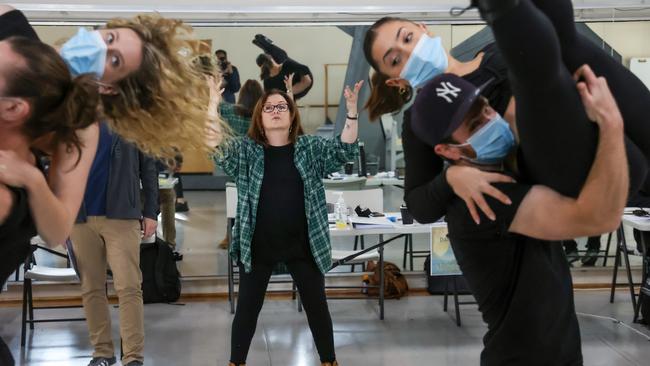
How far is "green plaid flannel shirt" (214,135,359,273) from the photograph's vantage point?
3.89 m

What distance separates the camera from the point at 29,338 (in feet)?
15.8

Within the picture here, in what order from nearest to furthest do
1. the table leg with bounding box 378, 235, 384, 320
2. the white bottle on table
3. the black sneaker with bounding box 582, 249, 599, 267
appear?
the white bottle on table, the table leg with bounding box 378, 235, 384, 320, the black sneaker with bounding box 582, 249, 599, 267

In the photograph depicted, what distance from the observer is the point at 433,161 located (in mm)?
1801

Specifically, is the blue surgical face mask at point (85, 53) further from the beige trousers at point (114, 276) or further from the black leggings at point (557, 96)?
the beige trousers at point (114, 276)

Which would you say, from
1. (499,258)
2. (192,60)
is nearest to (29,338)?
(192,60)

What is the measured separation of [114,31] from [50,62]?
0.27 m

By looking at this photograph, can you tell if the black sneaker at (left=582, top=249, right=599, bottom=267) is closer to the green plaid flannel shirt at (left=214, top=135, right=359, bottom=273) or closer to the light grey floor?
the light grey floor

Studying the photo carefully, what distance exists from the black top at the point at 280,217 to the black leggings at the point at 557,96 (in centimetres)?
251

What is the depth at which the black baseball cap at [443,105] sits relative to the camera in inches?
56.9

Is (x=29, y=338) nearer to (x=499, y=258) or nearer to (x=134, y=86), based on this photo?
(x=134, y=86)

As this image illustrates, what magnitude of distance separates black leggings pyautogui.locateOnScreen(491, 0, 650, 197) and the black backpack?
14.1 feet

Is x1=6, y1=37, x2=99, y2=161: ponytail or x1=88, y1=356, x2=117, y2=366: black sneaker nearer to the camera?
x1=6, y1=37, x2=99, y2=161: ponytail

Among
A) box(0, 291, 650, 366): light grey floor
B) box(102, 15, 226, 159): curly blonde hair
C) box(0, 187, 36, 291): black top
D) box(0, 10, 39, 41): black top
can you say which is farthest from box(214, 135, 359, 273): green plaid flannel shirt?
box(0, 187, 36, 291): black top

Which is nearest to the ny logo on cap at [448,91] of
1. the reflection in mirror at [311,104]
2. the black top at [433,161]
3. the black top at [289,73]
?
the black top at [433,161]
